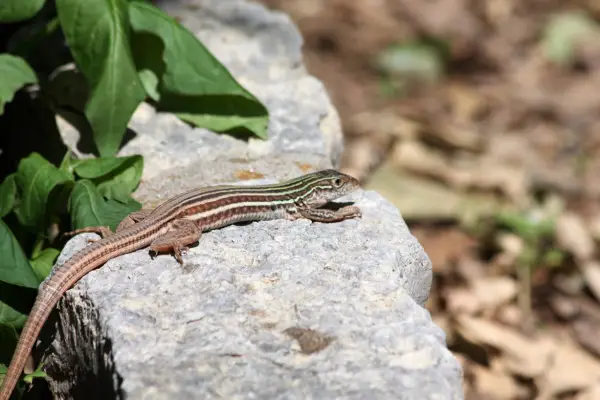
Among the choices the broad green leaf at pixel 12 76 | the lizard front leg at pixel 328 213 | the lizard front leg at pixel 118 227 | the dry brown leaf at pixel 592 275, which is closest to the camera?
the lizard front leg at pixel 118 227

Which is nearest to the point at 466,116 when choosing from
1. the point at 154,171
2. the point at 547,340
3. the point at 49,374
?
the point at 547,340

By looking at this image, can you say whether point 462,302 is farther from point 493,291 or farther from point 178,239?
point 178,239

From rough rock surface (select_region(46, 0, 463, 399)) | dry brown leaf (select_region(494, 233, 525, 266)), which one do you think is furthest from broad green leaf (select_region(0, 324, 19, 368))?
dry brown leaf (select_region(494, 233, 525, 266))

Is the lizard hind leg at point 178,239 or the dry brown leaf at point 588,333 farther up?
the lizard hind leg at point 178,239

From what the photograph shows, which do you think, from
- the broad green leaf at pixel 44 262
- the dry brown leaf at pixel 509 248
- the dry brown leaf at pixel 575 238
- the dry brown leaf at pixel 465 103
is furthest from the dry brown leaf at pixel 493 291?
the broad green leaf at pixel 44 262

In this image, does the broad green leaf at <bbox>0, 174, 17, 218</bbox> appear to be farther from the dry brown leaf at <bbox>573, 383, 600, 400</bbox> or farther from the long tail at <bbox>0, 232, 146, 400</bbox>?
the dry brown leaf at <bbox>573, 383, 600, 400</bbox>

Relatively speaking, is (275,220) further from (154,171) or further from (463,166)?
(463,166)

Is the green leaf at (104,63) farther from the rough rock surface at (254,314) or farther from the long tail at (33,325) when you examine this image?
the long tail at (33,325)

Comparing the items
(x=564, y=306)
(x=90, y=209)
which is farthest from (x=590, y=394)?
(x=90, y=209)
